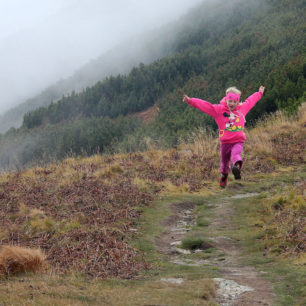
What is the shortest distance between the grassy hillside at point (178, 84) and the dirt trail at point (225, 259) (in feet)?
72.6

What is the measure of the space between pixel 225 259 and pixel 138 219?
8.02ft

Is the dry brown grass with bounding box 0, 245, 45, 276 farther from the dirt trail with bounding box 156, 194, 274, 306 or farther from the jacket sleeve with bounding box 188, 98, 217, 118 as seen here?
the jacket sleeve with bounding box 188, 98, 217, 118

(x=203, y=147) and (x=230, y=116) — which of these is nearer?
(x=230, y=116)

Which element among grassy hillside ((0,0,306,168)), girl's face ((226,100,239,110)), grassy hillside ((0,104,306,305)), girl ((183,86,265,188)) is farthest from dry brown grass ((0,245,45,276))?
grassy hillside ((0,0,306,168))

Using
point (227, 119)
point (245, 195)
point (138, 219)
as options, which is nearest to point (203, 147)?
point (245, 195)

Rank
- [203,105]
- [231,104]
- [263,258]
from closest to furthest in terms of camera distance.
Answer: [263,258] → [231,104] → [203,105]

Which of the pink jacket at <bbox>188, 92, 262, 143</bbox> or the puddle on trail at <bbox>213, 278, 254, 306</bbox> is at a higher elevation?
the pink jacket at <bbox>188, 92, 262, 143</bbox>

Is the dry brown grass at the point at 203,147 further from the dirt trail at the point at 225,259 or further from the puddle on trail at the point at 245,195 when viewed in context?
the dirt trail at the point at 225,259

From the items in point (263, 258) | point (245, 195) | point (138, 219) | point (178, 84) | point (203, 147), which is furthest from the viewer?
point (178, 84)

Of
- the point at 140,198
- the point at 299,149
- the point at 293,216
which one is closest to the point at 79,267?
the point at 293,216

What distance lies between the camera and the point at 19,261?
4105 millimetres

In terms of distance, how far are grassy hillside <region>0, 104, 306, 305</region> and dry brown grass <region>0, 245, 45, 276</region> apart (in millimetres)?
191

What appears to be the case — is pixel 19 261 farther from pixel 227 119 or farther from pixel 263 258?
pixel 227 119

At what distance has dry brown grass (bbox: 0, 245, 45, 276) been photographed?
3998mm
